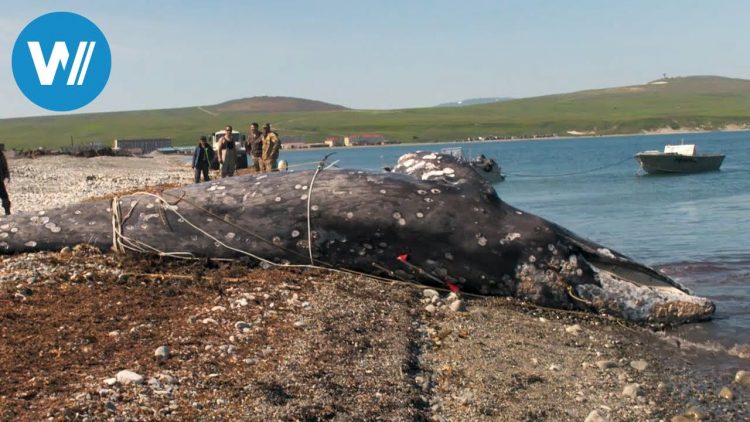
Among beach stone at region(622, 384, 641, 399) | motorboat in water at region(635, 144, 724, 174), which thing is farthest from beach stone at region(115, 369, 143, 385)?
motorboat in water at region(635, 144, 724, 174)

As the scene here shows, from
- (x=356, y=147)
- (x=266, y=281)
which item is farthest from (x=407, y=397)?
(x=356, y=147)

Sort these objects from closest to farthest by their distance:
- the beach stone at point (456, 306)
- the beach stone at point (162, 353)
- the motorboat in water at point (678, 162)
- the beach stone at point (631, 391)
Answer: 1. the beach stone at point (162, 353)
2. the beach stone at point (631, 391)
3. the beach stone at point (456, 306)
4. the motorboat in water at point (678, 162)

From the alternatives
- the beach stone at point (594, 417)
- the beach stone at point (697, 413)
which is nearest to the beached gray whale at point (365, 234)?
the beach stone at point (697, 413)

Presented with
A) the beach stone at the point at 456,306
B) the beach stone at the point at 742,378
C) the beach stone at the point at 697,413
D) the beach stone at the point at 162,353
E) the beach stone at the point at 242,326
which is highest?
the beach stone at the point at 162,353

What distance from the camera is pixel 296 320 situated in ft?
25.7

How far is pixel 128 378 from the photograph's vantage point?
5.72 meters

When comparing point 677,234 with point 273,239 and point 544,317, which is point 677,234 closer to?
point 544,317

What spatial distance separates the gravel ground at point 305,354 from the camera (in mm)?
5676

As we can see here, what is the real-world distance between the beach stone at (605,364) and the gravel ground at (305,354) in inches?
1.0

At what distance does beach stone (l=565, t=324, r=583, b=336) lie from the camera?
9184 millimetres

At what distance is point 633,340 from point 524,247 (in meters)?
1.72

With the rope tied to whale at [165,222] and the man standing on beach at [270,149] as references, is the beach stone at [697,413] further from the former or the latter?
the man standing on beach at [270,149]

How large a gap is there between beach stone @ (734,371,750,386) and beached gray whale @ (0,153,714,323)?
213cm

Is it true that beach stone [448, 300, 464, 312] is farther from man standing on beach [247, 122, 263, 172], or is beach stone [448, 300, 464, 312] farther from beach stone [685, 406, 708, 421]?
man standing on beach [247, 122, 263, 172]
